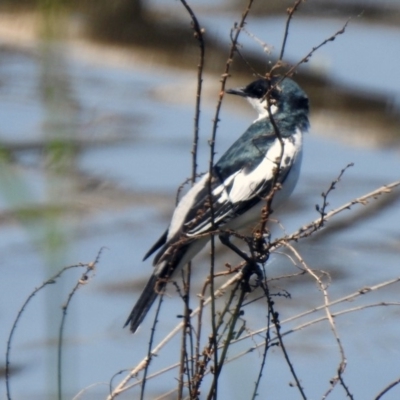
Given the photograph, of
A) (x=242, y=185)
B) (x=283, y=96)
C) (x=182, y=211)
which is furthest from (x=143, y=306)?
(x=283, y=96)

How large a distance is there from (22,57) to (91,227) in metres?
2.39

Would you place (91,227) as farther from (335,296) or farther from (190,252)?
(190,252)

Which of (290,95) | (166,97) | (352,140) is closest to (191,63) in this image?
(166,97)

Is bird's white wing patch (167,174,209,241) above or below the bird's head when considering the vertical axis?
below

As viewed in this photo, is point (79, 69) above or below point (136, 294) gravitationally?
above

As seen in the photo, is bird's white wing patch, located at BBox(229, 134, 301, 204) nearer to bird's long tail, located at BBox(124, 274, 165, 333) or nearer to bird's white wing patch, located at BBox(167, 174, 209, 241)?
bird's white wing patch, located at BBox(167, 174, 209, 241)

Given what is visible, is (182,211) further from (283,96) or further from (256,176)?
(283,96)

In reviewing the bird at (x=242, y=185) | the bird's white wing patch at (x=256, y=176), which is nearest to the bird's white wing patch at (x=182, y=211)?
the bird at (x=242, y=185)

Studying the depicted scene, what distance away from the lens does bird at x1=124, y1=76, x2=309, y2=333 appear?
152 inches

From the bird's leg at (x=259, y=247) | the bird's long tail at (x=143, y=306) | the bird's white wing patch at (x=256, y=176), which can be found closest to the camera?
the bird's leg at (x=259, y=247)

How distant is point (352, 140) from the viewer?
987 centimetres

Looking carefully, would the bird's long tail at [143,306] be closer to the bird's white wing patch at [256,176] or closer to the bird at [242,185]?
the bird at [242,185]

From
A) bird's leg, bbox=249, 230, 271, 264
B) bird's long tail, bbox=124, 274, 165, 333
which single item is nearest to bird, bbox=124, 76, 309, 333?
bird's long tail, bbox=124, 274, 165, 333

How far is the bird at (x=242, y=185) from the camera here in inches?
152
